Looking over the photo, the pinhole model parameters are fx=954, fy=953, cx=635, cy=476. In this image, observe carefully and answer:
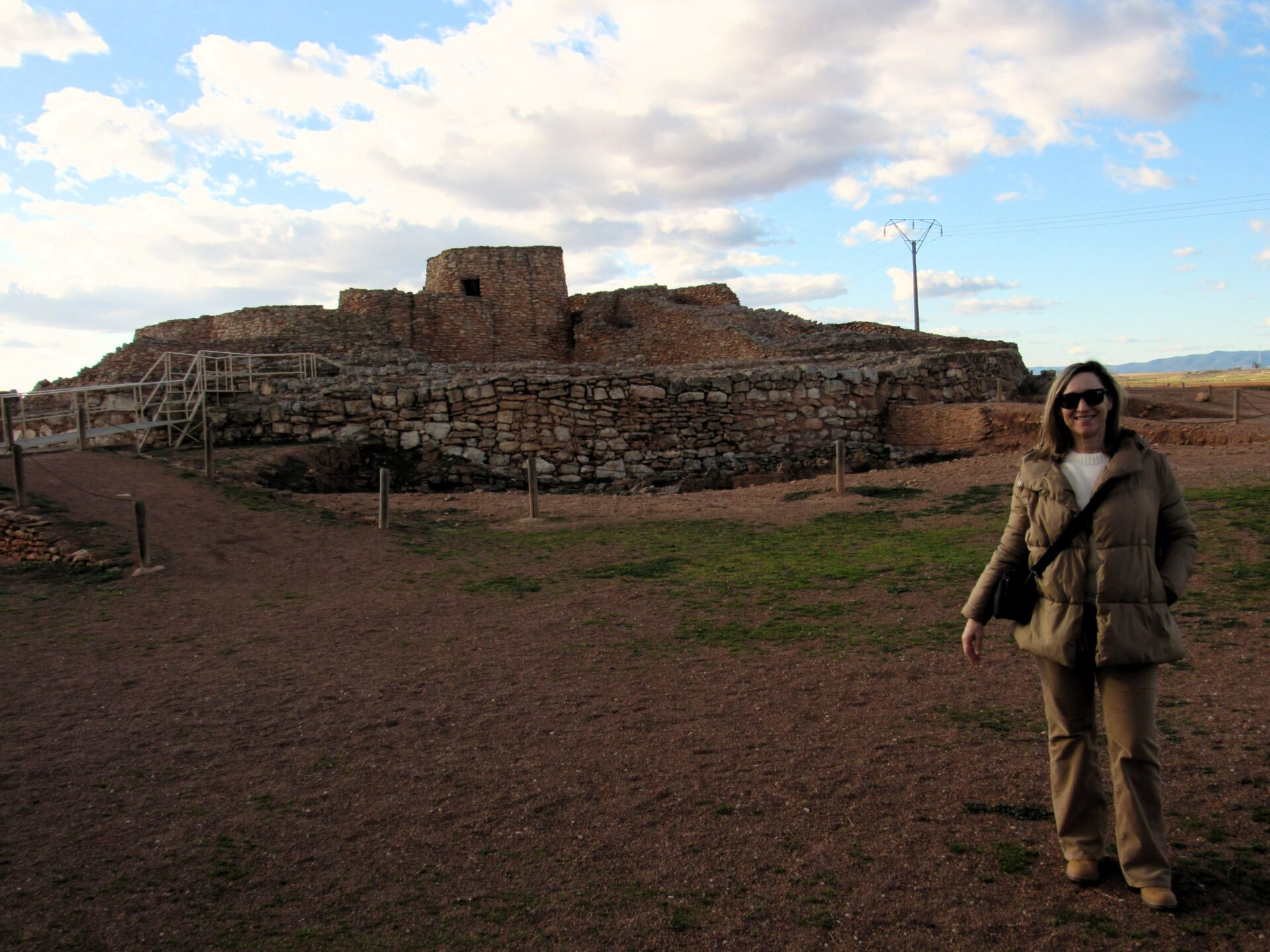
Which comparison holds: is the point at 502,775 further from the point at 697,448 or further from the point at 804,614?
the point at 697,448

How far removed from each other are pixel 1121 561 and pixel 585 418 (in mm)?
14390

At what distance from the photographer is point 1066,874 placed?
11.4 ft

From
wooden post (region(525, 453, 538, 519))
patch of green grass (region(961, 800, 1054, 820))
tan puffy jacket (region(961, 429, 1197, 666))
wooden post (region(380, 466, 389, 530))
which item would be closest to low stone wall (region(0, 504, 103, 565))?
wooden post (region(380, 466, 389, 530))

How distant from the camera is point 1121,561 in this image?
3266 mm

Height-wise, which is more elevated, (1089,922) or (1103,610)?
(1103,610)

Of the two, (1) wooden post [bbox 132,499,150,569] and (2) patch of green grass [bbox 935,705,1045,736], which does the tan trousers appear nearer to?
(2) patch of green grass [bbox 935,705,1045,736]

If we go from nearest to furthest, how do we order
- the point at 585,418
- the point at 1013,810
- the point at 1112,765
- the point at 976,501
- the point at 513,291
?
the point at 1112,765
the point at 1013,810
the point at 976,501
the point at 585,418
the point at 513,291

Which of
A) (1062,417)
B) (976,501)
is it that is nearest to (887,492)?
(976,501)

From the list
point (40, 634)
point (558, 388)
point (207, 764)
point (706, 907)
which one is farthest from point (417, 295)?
point (706, 907)

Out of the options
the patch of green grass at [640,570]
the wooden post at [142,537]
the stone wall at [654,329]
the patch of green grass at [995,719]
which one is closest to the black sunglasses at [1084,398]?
the patch of green grass at [995,719]

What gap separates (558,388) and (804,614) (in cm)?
1039

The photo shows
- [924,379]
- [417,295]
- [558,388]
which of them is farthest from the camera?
[417,295]

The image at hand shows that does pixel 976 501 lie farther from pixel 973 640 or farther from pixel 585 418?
pixel 973 640

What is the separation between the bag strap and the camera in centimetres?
333
